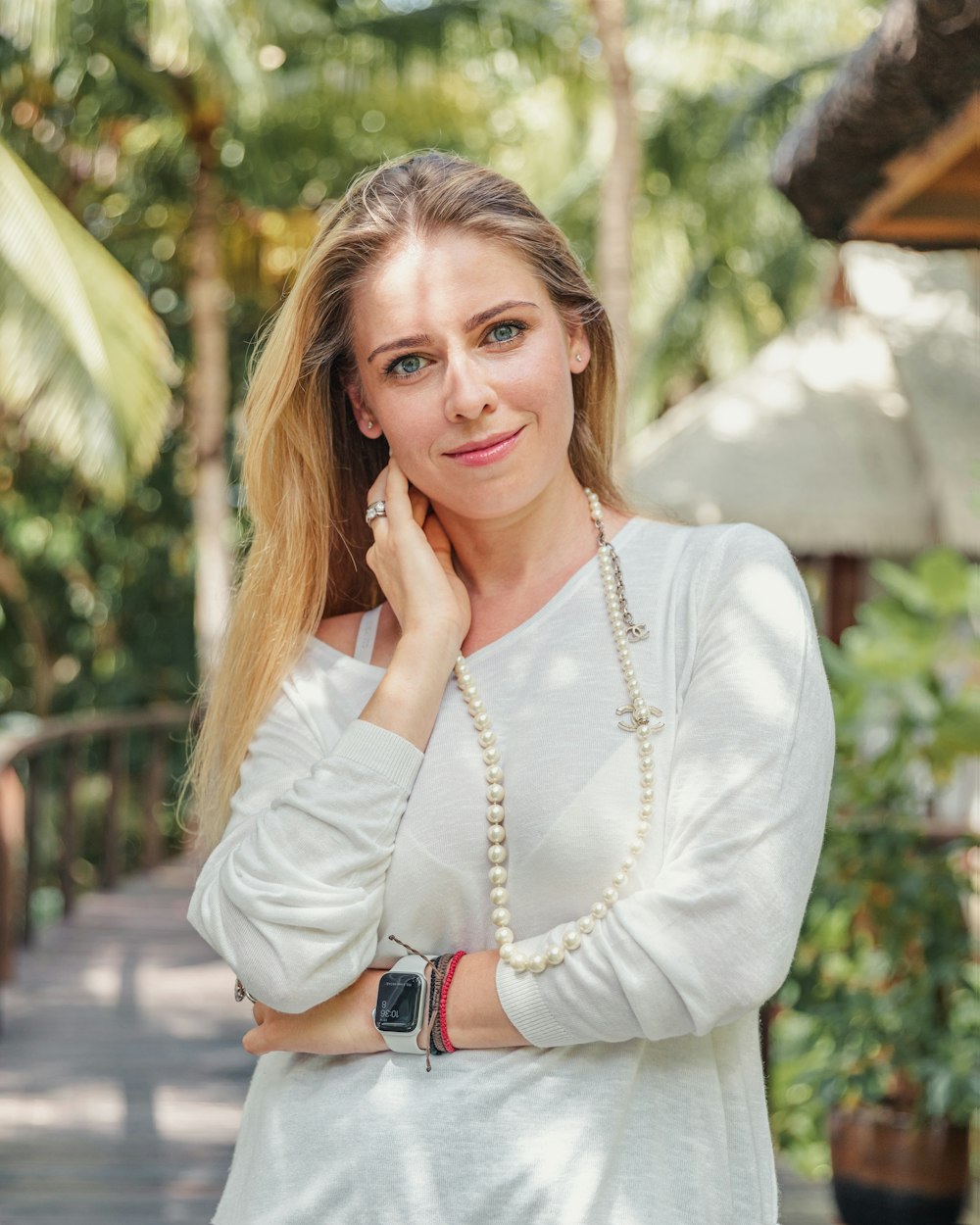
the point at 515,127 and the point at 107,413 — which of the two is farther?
the point at 515,127

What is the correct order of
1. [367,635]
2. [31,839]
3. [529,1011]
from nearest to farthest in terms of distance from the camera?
[529,1011], [367,635], [31,839]

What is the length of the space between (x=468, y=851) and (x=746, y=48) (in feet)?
55.8

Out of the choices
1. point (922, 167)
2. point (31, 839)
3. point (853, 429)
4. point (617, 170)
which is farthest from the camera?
point (617, 170)

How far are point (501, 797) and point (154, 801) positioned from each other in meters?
9.13

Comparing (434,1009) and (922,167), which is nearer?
(434,1009)

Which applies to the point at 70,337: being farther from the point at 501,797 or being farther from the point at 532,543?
the point at 501,797

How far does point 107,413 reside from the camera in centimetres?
875

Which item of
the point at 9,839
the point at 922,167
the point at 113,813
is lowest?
the point at 113,813

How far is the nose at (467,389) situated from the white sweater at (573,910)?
0.84 ft

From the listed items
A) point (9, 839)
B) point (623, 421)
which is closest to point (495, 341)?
point (623, 421)

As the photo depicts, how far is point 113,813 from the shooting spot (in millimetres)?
9523

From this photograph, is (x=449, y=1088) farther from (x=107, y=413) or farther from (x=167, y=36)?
(x=167, y=36)

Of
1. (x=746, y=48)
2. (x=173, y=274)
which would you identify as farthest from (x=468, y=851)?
(x=746, y=48)

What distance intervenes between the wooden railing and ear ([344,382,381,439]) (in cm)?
481
